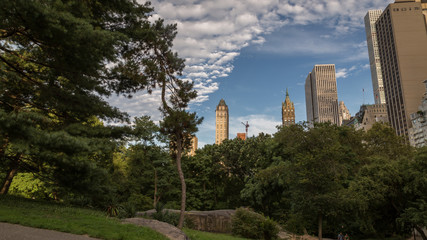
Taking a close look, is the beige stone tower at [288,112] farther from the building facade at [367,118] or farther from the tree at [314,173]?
the tree at [314,173]

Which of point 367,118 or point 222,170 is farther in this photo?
point 367,118

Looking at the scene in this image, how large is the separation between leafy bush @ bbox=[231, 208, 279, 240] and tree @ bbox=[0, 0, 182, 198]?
10.00 meters

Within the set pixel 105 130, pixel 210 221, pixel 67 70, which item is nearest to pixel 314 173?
pixel 210 221

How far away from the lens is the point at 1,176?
1972 cm

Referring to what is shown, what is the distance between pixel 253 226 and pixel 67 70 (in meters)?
14.1

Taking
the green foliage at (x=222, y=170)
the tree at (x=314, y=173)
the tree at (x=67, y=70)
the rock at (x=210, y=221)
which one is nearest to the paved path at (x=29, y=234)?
the tree at (x=67, y=70)

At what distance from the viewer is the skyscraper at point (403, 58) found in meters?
120

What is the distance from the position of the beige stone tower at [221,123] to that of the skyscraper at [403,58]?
8757 cm

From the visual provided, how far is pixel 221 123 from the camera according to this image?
163625mm

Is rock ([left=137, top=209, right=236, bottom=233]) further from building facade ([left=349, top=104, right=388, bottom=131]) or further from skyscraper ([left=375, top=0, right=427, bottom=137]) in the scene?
building facade ([left=349, top=104, right=388, bottom=131])

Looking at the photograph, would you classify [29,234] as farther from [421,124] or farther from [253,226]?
[421,124]

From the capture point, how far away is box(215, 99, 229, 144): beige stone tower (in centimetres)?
16262

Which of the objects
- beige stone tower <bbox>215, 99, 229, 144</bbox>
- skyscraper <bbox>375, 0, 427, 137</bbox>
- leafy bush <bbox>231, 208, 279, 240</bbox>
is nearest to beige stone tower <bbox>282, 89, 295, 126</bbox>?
beige stone tower <bbox>215, 99, 229, 144</bbox>

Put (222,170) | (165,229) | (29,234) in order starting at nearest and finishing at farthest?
(29,234) → (165,229) → (222,170)
